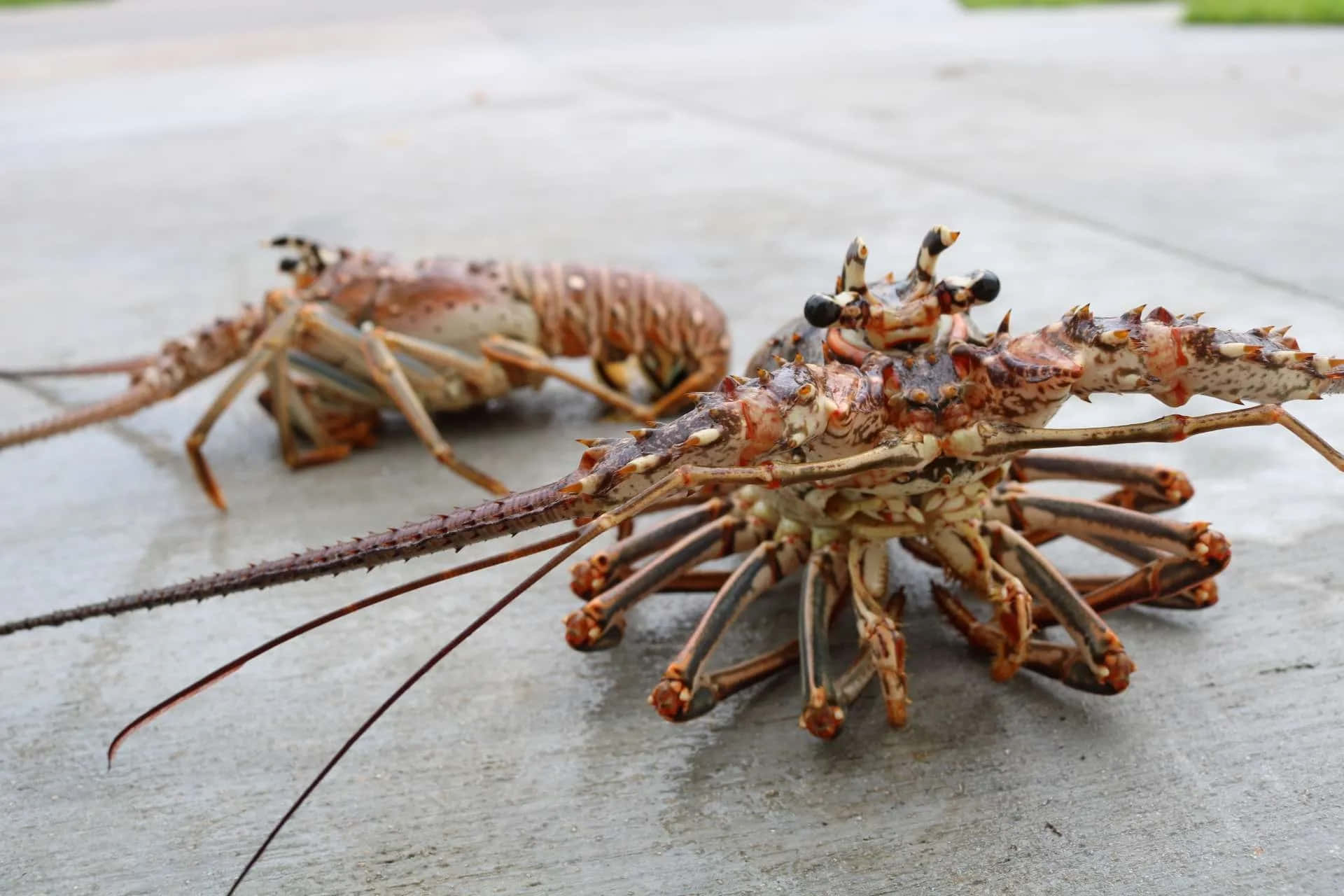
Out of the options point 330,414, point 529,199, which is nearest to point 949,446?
point 330,414

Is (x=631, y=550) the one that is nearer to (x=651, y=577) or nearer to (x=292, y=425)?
(x=651, y=577)

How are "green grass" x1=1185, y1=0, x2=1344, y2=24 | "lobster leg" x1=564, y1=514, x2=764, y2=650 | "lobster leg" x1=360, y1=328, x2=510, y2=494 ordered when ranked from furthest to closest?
"green grass" x1=1185, y1=0, x2=1344, y2=24 < "lobster leg" x1=360, y1=328, x2=510, y2=494 < "lobster leg" x1=564, y1=514, x2=764, y2=650

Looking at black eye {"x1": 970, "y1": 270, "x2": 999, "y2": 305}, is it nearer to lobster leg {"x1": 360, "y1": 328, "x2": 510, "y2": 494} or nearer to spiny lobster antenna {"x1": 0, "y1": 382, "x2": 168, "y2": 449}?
lobster leg {"x1": 360, "y1": 328, "x2": 510, "y2": 494}

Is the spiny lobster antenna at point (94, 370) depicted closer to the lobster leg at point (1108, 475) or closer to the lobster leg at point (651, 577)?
the lobster leg at point (651, 577)

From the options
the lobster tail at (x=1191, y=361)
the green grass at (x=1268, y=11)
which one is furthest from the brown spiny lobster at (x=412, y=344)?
the green grass at (x=1268, y=11)

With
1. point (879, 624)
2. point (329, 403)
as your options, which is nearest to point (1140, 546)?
point (879, 624)

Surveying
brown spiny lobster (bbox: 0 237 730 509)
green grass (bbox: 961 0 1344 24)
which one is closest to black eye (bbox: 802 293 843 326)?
brown spiny lobster (bbox: 0 237 730 509)
